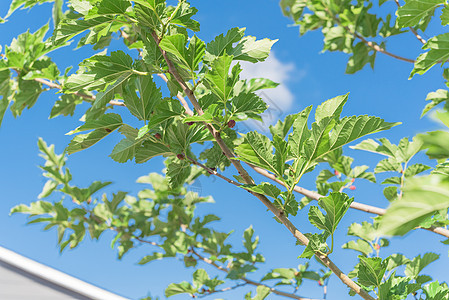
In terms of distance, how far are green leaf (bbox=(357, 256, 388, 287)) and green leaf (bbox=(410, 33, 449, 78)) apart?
23.7 inches

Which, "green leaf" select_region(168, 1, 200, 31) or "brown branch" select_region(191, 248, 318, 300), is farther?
"brown branch" select_region(191, 248, 318, 300)

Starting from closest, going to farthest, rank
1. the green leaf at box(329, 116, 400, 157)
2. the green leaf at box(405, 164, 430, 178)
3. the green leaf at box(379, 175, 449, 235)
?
the green leaf at box(379, 175, 449, 235), the green leaf at box(329, 116, 400, 157), the green leaf at box(405, 164, 430, 178)

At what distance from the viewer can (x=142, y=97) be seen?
99cm

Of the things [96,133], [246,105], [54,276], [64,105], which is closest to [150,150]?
[96,133]

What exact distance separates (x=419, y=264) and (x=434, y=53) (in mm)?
908

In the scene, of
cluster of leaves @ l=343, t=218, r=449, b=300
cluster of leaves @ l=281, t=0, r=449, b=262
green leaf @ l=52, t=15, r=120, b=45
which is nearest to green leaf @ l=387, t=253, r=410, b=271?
cluster of leaves @ l=343, t=218, r=449, b=300

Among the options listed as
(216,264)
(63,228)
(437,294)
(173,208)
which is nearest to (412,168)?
(437,294)

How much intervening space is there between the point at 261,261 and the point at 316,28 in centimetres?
183

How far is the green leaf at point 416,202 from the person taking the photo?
1.26ft

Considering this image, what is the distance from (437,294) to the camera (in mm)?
979

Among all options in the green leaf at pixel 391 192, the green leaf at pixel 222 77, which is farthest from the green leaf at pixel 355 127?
the green leaf at pixel 391 192

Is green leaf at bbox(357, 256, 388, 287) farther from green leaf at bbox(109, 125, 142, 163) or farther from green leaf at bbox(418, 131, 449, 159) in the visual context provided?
green leaf at bbox(109, 125, 142, 163)

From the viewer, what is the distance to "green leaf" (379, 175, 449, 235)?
38 centimetres

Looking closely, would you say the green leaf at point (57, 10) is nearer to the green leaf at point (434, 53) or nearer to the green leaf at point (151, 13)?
the green leaf at point (151, 13)
